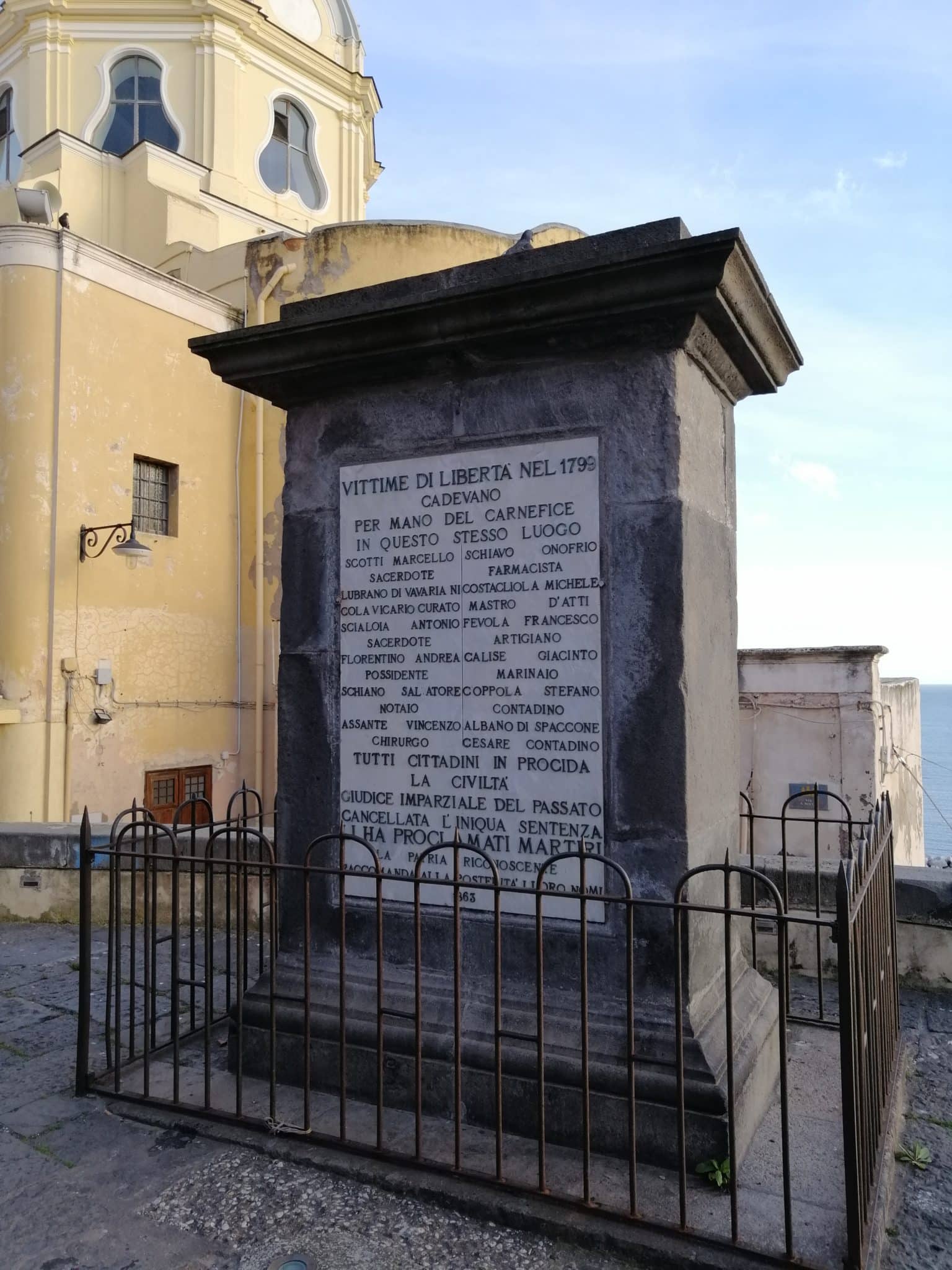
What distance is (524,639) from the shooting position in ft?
11.3

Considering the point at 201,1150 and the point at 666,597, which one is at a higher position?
the point at 666,597

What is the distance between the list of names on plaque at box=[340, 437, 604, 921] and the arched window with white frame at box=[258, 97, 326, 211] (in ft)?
57.5

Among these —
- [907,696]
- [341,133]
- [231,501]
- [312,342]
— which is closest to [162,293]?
[231,501]

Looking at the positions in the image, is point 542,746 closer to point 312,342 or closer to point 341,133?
point 312,342

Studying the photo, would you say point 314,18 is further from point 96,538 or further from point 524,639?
point 524,639

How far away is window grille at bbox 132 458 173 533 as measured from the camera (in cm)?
1384

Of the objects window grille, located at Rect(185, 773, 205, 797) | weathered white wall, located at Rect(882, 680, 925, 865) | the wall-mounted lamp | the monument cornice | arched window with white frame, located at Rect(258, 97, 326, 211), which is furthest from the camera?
arched window with white frame, located at Rect(258, 97, 326, 211)

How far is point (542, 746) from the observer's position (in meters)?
3.37

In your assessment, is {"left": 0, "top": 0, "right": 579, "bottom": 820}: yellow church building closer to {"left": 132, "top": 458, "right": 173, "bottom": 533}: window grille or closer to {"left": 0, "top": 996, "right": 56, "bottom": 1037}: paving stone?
{"left": 132, "top": 458, "right": 173, "bottom": 533}: window grille

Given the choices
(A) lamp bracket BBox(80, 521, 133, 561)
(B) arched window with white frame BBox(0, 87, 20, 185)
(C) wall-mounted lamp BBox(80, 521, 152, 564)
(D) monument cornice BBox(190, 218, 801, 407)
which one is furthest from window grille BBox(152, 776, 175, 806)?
(B) arched window with white frame BBox(0, 87, 20, 185)

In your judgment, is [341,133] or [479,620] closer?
[479,620]

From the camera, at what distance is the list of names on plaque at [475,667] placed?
3.33 m

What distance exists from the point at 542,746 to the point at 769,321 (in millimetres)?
1859

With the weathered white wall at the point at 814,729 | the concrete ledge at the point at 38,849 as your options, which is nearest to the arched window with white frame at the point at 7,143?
the concrete ledge at the point at 38,849
